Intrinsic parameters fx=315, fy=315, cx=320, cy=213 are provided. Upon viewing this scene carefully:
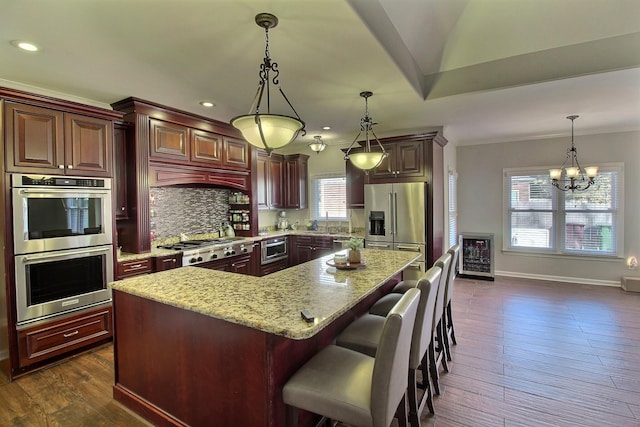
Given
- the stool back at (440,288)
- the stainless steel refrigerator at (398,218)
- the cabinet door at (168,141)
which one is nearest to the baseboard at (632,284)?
the stainless steel refrigerator at (398,218)

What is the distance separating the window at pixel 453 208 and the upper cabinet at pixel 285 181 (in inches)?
107

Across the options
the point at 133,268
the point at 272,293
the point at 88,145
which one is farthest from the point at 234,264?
the point at 272,293

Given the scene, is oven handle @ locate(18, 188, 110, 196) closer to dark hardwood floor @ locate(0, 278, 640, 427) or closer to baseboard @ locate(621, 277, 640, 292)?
dark hardwood floor @ locate(0, 278, 640, 427)

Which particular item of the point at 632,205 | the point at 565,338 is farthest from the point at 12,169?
the point at 632,205

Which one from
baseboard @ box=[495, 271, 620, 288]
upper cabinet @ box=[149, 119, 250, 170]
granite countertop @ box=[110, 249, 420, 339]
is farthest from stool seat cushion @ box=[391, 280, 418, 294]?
baseboard @ box=[495, 271, 620, 288]

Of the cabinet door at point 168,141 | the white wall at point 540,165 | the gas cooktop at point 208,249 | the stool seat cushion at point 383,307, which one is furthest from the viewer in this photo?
the white wall at point 540,165

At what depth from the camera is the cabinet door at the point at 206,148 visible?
410 centimetres

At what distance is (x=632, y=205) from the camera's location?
5.14m

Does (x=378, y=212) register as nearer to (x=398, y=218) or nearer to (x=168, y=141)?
(x=398, y=218)

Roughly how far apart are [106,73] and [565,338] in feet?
17.0

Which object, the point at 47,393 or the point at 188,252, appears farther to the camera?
the point at 188,252

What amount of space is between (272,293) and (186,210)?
3211 millimetres

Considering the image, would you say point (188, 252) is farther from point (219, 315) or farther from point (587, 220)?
point (587, 220)

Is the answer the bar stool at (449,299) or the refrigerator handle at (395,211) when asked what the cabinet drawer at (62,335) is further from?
the refrigerator handle at (395,211)
